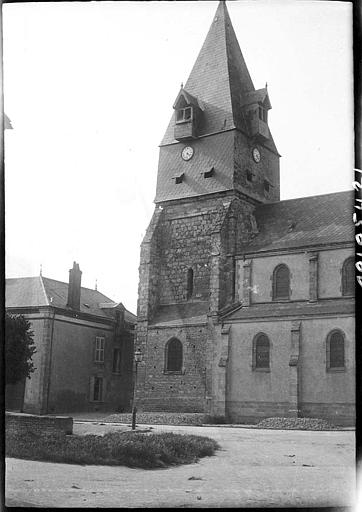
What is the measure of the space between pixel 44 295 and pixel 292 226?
40.2 feet

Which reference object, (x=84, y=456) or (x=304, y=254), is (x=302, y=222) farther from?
(x=84, y=456)

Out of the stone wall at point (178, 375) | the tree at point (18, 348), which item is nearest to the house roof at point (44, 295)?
the tree at point (18, 348)

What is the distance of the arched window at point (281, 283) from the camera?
21516 mm

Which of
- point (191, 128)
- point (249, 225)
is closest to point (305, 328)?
point (249, 225)

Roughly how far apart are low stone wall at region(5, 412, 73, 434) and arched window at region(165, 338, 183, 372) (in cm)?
1138

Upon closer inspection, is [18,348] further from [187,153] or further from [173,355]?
[187,153]

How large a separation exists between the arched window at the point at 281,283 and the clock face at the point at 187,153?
5.47 metres

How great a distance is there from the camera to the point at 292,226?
78.1 feet

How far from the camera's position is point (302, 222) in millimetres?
23609

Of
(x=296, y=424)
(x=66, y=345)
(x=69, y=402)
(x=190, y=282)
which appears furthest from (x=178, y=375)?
(x=69, y=402)

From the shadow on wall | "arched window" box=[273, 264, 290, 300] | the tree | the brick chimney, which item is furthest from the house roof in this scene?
"arched window" box=[273, 264, 290, 300]

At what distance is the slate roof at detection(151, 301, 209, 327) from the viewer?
2286 centimetres

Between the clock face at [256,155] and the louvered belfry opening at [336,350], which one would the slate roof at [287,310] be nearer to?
the louvered belfry opening at [336,350]

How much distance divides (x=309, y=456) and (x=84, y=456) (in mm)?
4362
